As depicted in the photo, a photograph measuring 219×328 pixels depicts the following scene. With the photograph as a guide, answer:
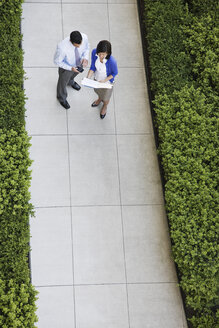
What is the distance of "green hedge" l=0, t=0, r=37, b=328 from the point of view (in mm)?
5297

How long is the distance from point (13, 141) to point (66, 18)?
10.0ft

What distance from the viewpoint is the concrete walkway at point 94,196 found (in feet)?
20.0

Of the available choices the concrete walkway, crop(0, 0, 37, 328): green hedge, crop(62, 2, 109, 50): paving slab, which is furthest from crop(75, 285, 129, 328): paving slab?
crop(62, 2, 109, 50): paving slab

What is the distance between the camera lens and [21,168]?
19.5 feet

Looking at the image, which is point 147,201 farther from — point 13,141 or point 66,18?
point 66,18

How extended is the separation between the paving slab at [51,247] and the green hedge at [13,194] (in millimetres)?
303

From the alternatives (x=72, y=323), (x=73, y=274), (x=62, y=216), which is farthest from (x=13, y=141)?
(x=72, y=323)

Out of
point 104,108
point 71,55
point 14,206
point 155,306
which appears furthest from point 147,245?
point 71,55

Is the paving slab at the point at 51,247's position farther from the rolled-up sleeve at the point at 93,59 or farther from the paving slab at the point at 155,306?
the rolled-up sleeve at the point at 93,59

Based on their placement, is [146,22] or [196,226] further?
[146,22]

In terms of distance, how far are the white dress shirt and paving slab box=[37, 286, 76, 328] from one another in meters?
3.28

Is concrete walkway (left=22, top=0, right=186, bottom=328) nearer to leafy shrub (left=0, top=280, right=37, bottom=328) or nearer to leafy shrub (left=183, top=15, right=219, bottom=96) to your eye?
leafy shrub (left=0, top=280, right=37, bottom=328)

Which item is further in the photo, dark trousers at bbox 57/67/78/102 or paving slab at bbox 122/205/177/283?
dark trousers at bbox 57/67/78/102

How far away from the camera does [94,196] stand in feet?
21.8
